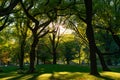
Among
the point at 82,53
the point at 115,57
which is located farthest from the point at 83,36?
the point at 82,53

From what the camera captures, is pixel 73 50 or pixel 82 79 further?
pixel 73 50

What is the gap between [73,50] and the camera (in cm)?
8750

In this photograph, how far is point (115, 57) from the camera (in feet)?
222

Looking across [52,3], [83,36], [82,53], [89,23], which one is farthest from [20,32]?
[82,53]

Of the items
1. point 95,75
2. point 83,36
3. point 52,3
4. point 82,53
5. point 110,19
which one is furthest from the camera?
point 82,53

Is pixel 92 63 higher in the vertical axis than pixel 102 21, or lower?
lower

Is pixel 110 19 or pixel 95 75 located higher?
pixel 110 19

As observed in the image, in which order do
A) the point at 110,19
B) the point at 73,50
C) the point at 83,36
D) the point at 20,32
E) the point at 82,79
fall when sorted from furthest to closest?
the point at 73,50 → the point at 83,36 → the point at 20,32 → the point at 110,19 → the point at 82,79

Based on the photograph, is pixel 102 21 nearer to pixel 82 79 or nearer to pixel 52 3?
pixel 52 3

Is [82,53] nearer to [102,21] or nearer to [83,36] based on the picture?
[83,36]

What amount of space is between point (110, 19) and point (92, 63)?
9763 millimetres

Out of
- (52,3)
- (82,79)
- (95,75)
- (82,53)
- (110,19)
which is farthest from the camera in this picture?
(82,53)

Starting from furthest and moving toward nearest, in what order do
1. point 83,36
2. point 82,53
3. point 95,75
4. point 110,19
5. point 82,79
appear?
point 82,53, point 83,36, point 110,19, point 95,75, point 82,79

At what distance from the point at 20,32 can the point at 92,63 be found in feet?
79.9
